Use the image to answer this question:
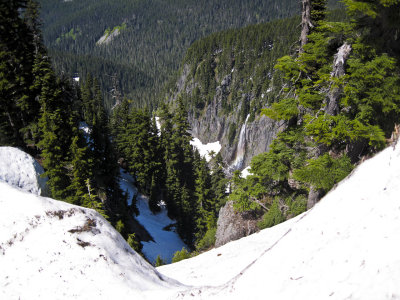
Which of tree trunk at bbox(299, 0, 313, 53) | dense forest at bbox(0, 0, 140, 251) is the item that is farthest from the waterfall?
tree trunk at bbox(299, 0, 313, 53)

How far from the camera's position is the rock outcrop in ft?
51.0

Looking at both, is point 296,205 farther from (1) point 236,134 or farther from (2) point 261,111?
(1) point 236,134

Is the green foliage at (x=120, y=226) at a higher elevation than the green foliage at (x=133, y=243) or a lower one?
higher

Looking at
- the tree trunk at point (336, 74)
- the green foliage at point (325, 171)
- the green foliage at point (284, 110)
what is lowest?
the green foliage at point (325, 171)

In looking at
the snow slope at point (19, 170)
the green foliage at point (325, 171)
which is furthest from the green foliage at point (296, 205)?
the snow slope at point (19, 170)

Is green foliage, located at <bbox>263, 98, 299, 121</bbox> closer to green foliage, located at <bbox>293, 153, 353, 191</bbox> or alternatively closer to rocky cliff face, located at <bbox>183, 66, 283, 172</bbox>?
green foliage, located at <bbox>293, 153, 353, 191</bbox>

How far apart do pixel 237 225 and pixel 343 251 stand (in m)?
11.6

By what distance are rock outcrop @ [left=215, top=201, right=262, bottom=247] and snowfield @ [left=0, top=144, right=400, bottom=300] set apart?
3672 mm

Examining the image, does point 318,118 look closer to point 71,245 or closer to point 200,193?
point 71,245

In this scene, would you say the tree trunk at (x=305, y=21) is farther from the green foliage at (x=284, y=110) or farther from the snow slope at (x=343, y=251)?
the snow slope at (x=343, y=251)

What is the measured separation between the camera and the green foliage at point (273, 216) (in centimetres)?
1412

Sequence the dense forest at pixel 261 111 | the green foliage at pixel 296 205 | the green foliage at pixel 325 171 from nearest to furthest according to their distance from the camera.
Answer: the dense forest at pixel 261 111 → the green foliage at pixel 325 171 → the green foliage at pixel 296 205

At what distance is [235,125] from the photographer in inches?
3492

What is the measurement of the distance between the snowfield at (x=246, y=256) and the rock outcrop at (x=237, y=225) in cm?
367
